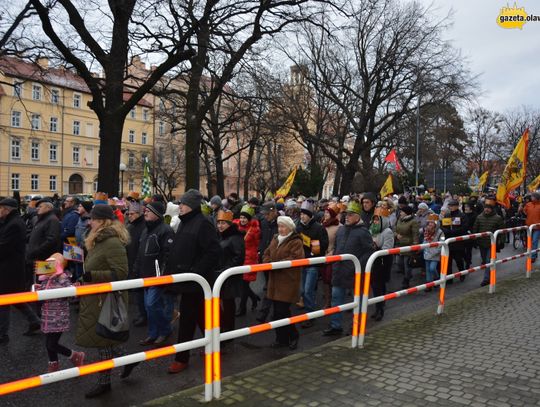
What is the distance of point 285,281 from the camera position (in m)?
5.45

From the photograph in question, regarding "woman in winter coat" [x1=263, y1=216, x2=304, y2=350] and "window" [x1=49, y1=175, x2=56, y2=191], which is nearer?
"woman in winter coat" [x1=263, y1=216, x2=304, y2=350]

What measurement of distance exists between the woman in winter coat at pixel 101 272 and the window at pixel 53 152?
64178 mm

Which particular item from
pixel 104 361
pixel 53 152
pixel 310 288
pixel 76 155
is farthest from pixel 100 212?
pixel 76 155

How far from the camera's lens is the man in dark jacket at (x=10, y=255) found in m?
5.70

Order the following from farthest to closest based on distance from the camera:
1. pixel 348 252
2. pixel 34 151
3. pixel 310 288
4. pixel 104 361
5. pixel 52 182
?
pixel 52 182 < pixel 34 151 < pixel 310 288 < pixel 348 252 < pixel 104 361

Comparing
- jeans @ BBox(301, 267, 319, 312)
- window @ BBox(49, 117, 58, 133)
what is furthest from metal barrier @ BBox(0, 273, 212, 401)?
window @ BBox(49, 117, 58, 133)

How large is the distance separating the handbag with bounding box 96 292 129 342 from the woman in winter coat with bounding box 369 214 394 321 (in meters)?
3.93

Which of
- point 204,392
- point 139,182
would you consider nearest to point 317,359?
point 204,392

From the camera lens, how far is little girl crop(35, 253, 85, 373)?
4324 mm

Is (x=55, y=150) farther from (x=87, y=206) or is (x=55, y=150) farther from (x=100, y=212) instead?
(x=100, y=212)

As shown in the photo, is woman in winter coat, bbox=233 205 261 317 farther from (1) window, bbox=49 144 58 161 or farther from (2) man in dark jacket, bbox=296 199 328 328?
(1) window, bbox=49 144 58 161

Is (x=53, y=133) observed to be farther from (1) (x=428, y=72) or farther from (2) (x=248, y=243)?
(2) (x=248, y=243)

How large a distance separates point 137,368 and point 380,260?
3.70 m

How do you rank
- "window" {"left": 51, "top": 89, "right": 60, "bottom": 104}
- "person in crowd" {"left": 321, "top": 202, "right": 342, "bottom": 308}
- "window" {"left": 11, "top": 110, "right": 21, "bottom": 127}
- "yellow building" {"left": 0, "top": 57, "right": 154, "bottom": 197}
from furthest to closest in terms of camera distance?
"window" {"left": 11, "top": 110, "right": 21, "bottom": 127} < "yellow building" {"left": 0, "top": 57, "right": 154, "bottom": 197} < "window" {"left": 51, "top": 89, "right": 60, "bottom": 104} < "person in crowd" {"left": 321, "top": 202, "right": 342, "bottom": 308}
